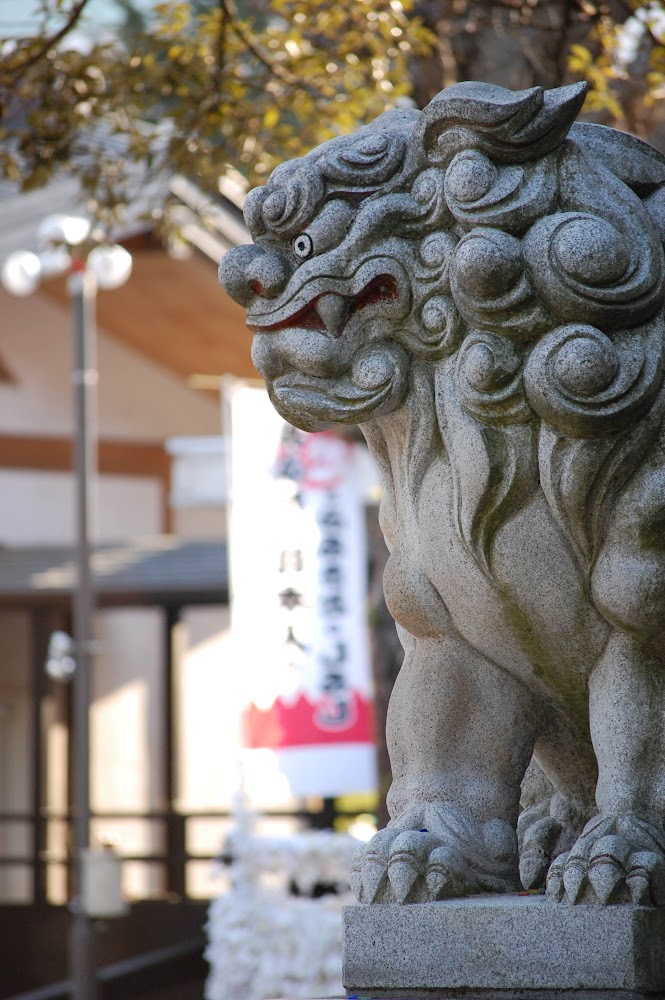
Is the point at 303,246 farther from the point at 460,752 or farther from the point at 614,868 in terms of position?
the point at 614,868

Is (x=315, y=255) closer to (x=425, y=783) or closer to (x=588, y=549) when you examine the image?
(x=588, y=549)

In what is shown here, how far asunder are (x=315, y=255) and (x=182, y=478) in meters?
10.9

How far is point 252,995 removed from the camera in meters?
6.49

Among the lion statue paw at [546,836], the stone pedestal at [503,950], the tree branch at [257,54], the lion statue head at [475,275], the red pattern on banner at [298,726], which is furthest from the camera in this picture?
the red pattern on banner at [298,726]

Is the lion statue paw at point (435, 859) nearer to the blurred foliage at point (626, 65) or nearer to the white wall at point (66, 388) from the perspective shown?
the blurred foliage at point (626, 65)

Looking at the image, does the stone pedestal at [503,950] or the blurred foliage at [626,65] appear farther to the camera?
the blurred foliage at [626,65]

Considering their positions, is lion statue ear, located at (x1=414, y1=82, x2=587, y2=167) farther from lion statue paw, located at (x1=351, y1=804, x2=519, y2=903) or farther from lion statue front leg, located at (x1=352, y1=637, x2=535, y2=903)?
lion statue paw, located at (x1=351, y1=804, x2=519, y2=903)

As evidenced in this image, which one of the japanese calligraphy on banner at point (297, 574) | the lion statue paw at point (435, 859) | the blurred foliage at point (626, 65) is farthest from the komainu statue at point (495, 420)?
the japanese calligraphy on banner at point (297, 574)

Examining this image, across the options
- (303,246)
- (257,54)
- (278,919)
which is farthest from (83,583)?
(303,246)

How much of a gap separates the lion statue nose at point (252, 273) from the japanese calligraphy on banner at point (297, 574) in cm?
511

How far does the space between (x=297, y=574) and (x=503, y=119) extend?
5.52 m

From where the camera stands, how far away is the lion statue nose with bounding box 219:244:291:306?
7.18 ft

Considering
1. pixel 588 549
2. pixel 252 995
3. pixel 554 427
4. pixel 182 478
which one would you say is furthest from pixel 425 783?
pixel 182 478

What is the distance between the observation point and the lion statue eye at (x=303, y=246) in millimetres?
2178
